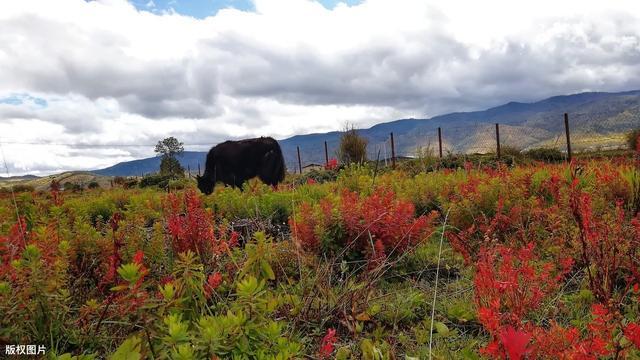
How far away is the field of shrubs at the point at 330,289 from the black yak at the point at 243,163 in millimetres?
8476

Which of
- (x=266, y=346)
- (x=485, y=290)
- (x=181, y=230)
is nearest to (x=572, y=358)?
(x=485, y=290)

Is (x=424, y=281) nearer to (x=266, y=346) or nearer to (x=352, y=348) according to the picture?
(x=352, y=348)

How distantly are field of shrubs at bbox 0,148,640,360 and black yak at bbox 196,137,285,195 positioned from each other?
848 cm

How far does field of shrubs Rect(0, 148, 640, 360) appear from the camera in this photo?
1.84m

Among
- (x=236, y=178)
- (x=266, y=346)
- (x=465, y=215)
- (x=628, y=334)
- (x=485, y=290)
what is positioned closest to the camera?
(x=628, y=334)

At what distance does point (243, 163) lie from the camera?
45.6 feet

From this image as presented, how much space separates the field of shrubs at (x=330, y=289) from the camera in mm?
1841

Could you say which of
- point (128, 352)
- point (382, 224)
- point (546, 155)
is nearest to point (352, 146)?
point (546, 155)

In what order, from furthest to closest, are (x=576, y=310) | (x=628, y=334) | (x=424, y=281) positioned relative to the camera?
(x=424, y=281), (x=576, y=310), (x=628, y=334)

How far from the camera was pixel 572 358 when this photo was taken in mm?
1522

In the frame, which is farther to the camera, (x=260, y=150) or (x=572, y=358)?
(x=260, y=150)

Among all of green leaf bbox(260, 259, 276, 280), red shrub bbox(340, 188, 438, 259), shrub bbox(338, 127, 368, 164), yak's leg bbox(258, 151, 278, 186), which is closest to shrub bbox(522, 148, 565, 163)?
shrub bbox(338, 127, 368, 164)

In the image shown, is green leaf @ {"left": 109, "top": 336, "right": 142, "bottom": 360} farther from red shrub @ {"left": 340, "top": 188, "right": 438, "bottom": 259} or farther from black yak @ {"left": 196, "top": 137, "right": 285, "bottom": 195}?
black yak @ {"left": 196, "top": 137, "right": 285, "bottom": 195}

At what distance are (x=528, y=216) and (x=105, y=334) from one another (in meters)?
4.12
